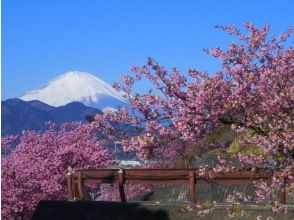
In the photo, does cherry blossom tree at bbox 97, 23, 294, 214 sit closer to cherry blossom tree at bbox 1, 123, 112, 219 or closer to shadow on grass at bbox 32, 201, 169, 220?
shadow on grass at bbox 32, 201, 169, 220

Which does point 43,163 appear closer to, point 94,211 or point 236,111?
point 94,211

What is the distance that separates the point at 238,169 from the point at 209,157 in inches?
494

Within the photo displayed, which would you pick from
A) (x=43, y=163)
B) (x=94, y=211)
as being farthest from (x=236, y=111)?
(x=43, y=163)

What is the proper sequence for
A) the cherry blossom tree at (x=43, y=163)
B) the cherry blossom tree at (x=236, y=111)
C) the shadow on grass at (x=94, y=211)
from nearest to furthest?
the cherry blossom tree at (x=236, y=111) → the shadow on grass at (x=94, y=211) → the cherry blossom tree at (x=43, y=163)

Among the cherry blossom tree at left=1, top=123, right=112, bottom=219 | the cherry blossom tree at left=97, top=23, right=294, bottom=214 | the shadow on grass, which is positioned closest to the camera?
the cherry blossom tree at left=97, top=23, right=294, bottom=214

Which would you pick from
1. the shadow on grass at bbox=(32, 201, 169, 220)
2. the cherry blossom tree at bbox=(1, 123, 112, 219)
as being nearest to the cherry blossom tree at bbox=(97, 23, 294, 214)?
the shadow on grass at bbox=(32, 201, 169, 220)

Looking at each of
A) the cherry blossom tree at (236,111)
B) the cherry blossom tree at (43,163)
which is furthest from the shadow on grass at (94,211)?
the cherry blossom tree at (43,163)

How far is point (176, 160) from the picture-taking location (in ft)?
106

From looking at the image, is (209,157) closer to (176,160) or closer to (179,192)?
(179,192)

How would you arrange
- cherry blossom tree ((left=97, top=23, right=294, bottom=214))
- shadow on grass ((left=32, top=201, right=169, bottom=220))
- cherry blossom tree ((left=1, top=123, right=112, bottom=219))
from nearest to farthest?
1. cherry blossom tree ((left=97, top=23, right=294, bottom=214))
2. shadow on grass ((left=32, top=201, right=169, bottom=220))
3. cherry blossom tree ((left=1, top=123, right=112, bottom=219))

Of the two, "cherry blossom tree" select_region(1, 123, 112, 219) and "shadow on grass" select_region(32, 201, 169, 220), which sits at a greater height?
"cherry blossom tree" select_region(1, 123, 112, 219)

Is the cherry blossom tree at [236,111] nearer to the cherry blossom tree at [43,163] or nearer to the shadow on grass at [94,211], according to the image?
the shadow on grass at [94,211]

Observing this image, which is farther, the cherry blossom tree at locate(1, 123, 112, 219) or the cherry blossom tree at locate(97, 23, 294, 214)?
the cherry blossom tree at locate(1, 123, 112, 219)

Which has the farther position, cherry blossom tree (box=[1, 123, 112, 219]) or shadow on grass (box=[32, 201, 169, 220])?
cherry blossom tree (box=[1, 123, 112, 219])
